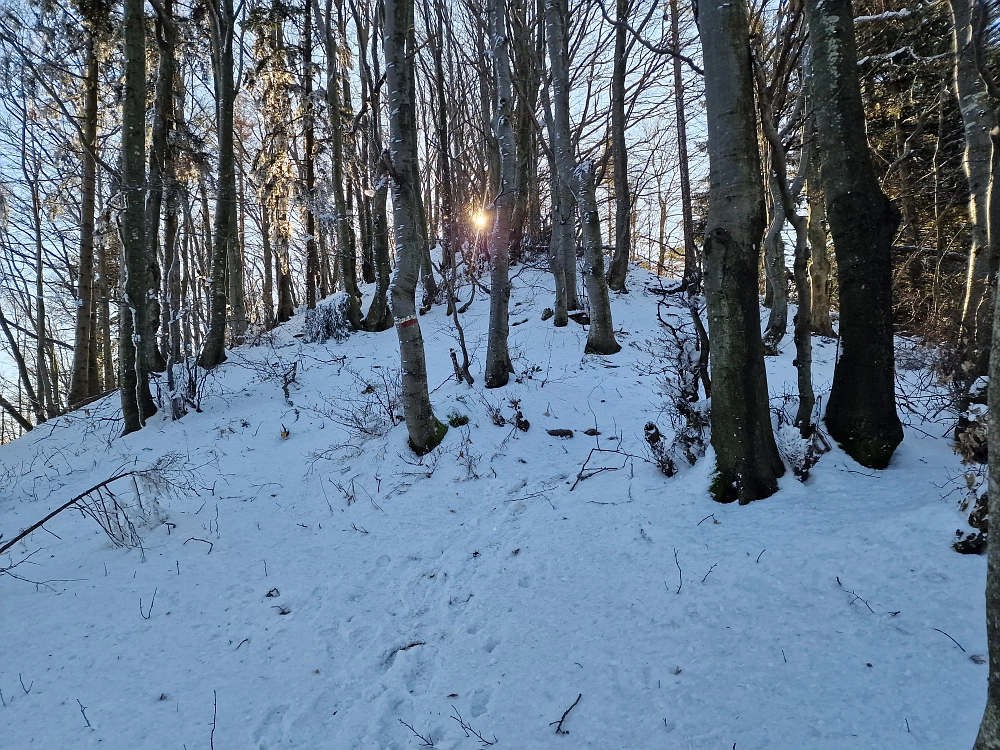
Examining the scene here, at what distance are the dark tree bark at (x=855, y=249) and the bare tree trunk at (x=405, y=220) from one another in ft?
11.4

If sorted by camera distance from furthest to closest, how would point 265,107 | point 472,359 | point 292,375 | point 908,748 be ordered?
point 265,107 → point 292,375 → point 472,359 → point 908,748

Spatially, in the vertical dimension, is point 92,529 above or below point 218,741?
above

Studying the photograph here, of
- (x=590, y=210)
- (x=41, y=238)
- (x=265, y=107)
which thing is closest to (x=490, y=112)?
(x=265, y=107)

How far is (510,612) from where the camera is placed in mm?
Answer: 2803

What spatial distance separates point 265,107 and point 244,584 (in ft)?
45.5

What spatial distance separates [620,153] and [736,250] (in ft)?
Result: 29.7

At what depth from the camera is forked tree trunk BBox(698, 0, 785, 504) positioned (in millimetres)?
3053

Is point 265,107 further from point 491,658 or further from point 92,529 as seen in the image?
point 491,658

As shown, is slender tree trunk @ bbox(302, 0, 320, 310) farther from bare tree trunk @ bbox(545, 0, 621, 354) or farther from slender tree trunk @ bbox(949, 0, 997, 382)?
slender tree trunk @ bbox(949, 0, 997, 382)

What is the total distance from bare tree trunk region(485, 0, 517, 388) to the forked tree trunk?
10.8 ft

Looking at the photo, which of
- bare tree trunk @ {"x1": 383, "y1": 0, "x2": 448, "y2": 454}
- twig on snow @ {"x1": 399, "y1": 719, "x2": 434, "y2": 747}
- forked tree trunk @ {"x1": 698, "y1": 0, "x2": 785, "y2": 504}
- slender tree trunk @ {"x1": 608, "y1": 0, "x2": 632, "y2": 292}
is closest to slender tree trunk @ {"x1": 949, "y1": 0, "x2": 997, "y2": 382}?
forked tree trunk @ {"x1": 698, "y1": 0, "x2": 785, "y2": 504}

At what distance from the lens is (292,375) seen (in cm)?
825

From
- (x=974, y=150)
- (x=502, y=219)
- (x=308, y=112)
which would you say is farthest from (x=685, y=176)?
(x=308, y=112)

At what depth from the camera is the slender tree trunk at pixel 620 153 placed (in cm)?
1008
